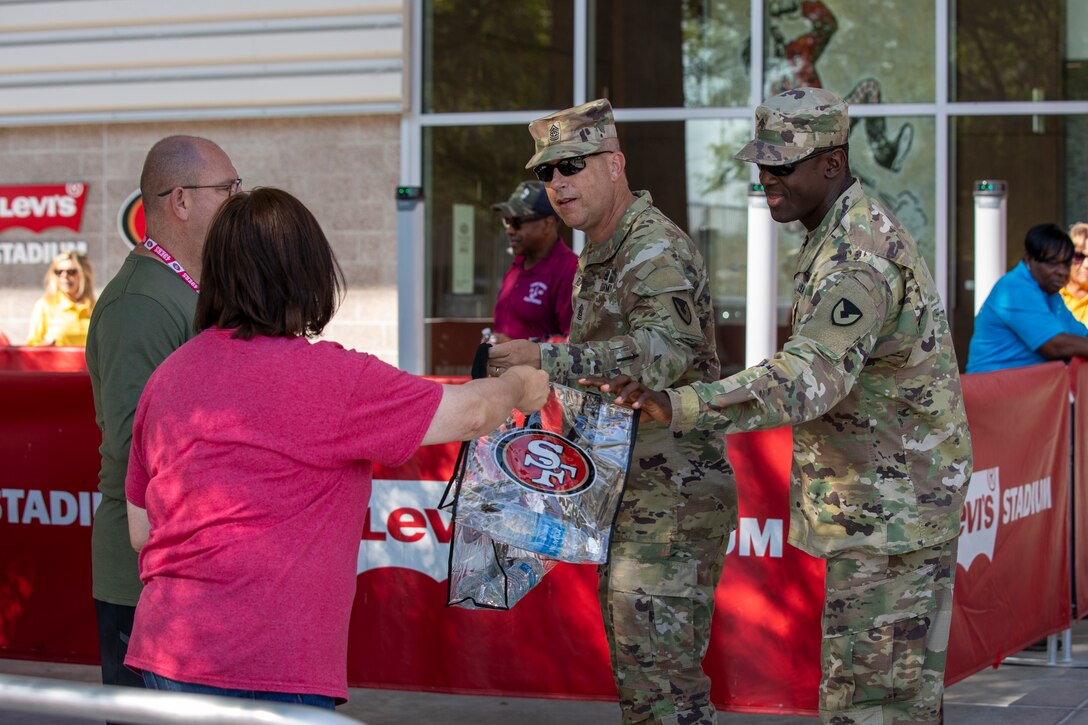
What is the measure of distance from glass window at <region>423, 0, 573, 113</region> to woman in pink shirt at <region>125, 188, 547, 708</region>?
347 inches

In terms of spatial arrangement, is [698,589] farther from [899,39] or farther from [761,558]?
[899,39]

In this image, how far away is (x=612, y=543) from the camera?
3879 mm

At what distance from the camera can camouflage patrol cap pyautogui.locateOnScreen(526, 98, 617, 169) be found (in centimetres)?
384

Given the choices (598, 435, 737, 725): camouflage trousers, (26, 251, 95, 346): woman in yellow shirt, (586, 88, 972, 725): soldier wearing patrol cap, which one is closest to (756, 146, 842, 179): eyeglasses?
(586, 88, 972, 725): soldier wearing patrol cap

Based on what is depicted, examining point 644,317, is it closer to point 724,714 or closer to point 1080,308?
point 724,714

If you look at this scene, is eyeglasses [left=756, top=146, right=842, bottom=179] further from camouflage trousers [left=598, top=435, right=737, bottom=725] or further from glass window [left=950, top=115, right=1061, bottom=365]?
glass window [left=950, top=115, right=1061, bottom=365]

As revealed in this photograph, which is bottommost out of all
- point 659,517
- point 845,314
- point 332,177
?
point 659,517

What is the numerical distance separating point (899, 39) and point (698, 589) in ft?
26.5

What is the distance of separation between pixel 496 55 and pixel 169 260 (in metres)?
8.26

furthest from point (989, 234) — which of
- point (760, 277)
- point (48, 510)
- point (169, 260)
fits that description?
point (169, 260)

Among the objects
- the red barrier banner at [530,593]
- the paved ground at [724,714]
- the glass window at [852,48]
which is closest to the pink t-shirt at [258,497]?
the red barrier banner at [530,593]

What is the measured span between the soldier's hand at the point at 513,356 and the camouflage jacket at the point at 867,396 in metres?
0.51

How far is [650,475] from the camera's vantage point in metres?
3.84

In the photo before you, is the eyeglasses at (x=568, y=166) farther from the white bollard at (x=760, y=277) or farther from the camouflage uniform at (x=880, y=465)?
the white bollard at (x=760, y=277)
